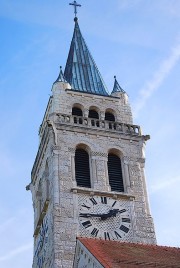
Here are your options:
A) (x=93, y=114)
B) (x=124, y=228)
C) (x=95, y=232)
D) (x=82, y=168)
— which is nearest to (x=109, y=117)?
(x=93, y=114)

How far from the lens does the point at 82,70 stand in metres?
33.9

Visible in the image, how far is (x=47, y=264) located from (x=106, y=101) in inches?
383

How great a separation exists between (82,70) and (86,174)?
8.05 meters

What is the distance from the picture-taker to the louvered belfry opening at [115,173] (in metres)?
27.7

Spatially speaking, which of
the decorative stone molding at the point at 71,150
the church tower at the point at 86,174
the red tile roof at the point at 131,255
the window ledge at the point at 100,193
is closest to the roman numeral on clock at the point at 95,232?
the church tower at the point at 86,174

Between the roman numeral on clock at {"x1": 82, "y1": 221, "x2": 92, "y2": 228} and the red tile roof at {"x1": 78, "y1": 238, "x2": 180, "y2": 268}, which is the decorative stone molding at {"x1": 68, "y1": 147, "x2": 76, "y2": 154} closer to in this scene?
the roman numeral on clock at {"x1": 82, "y1": 221, "x2": 92, "y2": 228}

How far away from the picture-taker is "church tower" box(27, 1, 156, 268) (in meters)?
25.5

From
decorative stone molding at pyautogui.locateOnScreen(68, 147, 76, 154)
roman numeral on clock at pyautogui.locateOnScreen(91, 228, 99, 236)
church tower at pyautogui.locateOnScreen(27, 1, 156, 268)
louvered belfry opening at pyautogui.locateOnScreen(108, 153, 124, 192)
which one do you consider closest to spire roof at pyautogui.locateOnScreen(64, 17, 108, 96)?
church tower at pyautogui.locateOnScreen(27, 1, 156, 268)

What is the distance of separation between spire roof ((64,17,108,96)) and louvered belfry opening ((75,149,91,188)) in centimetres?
471

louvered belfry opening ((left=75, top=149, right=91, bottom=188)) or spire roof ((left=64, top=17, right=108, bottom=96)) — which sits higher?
spire roof ((left=64, top=17, right=108, bottom=96))

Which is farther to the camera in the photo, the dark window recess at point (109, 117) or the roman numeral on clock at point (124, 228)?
the dark window recess at point (109, 117)

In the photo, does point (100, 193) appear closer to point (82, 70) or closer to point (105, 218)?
point (105, 218)

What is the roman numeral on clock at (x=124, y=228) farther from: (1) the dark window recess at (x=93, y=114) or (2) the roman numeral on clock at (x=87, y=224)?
(1) the dark window recess at (x=93, y=114)

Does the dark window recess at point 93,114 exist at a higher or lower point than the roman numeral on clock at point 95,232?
higher
